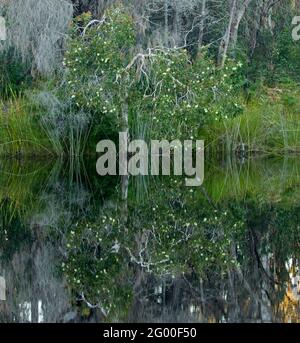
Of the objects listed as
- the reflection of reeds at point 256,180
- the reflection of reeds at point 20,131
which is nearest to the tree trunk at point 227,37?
the reflection of reeds at point 256,180

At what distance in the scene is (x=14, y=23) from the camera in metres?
18.0

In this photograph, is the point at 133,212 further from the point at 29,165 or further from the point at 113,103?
the point at 29,165

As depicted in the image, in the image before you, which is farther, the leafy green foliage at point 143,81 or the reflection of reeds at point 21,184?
the leafy green foliage at point 143,81

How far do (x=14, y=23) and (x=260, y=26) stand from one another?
766 cm

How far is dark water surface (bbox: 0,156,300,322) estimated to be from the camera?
761cm

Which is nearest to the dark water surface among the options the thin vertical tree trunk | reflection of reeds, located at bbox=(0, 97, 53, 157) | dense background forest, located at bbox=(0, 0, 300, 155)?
dense background forest, located at bbox=(0, 0, 300, 155)

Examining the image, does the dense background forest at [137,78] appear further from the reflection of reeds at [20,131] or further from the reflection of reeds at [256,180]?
the reflection of reeds at [256,180]

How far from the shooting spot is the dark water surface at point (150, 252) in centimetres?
761

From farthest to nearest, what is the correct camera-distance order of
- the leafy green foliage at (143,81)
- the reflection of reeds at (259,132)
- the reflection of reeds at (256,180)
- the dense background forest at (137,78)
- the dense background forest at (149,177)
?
the reflection of reeds at (259,132), the dense background forest at (137,78), the leafy green foliage at (143,81), the reflection of reeds at (256,180), the dense background forest at (149,177)

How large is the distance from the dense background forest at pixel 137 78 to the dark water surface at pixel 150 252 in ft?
6.13

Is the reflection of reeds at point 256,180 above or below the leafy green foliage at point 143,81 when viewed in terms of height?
below

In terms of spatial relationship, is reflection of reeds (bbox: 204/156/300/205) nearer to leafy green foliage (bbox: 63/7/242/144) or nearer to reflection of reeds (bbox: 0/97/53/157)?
leafy green foliage (bbox: 63/7/242/144)
